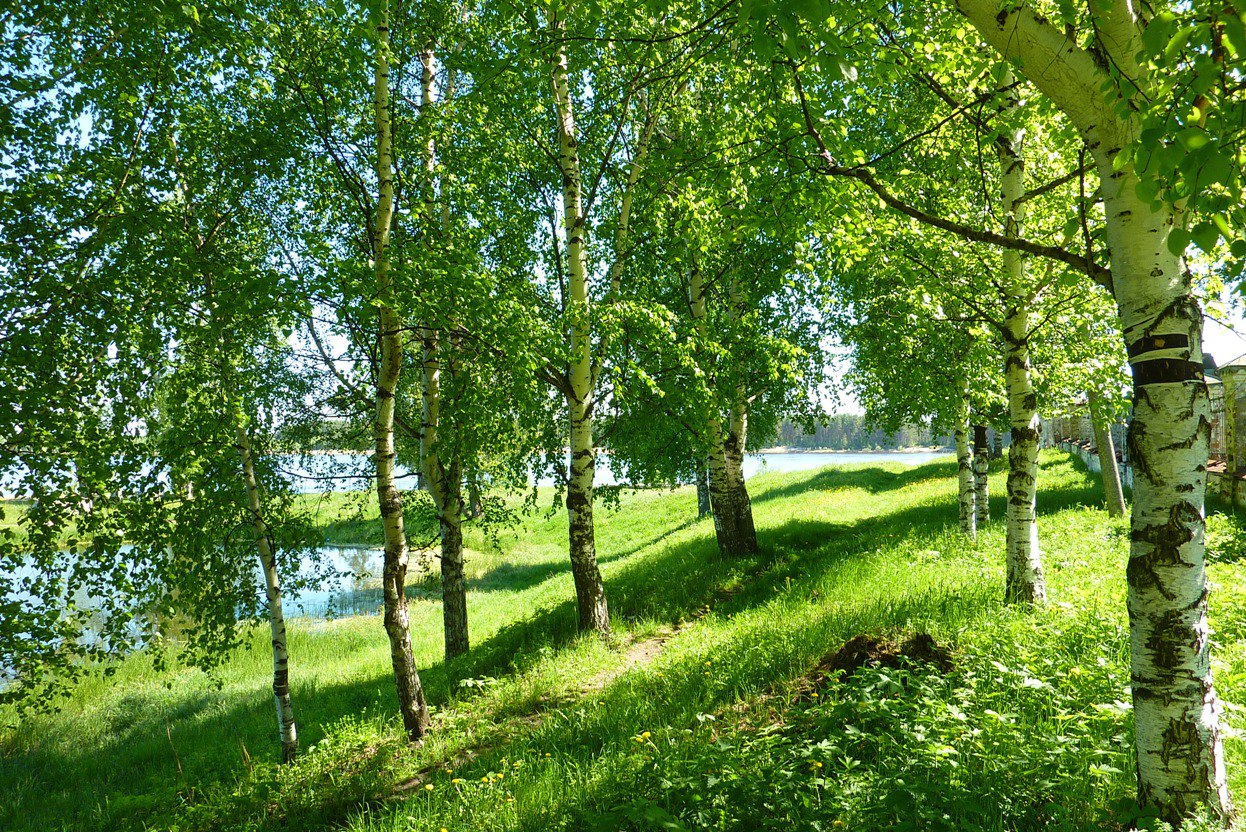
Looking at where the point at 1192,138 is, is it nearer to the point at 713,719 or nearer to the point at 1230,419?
the point at 713,719

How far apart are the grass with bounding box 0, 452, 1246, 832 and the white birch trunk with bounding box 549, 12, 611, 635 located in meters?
0.67

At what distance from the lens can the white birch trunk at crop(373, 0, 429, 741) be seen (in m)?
6.64

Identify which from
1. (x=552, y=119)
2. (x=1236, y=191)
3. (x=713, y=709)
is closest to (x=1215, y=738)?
(x=1236, y=191)

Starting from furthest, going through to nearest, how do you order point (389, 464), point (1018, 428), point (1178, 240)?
point (389, 464) → point (1018, 428) → point (1178, 240)

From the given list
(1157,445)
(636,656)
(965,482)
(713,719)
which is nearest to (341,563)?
(636,656)

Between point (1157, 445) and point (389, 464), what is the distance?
257 inches

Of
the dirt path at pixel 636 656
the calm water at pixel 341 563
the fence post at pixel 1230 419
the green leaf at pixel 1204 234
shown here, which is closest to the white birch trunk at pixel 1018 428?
the dirt path at pixel 636 656

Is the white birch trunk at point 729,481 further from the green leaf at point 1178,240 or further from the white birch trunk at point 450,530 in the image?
the green leaf at point 1178,240

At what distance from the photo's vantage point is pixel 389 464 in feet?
22.8

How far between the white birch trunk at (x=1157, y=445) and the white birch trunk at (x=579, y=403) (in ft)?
19.3

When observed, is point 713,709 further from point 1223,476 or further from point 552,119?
point 1223,476

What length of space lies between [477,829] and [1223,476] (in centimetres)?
1627

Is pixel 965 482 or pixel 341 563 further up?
pixel 965 482

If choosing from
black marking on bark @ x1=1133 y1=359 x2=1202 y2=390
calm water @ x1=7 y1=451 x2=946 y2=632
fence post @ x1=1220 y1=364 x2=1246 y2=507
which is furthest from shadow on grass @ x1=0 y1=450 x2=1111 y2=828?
black marking on bark @ x1=1133 y1=359 x2=1202 y2=390
